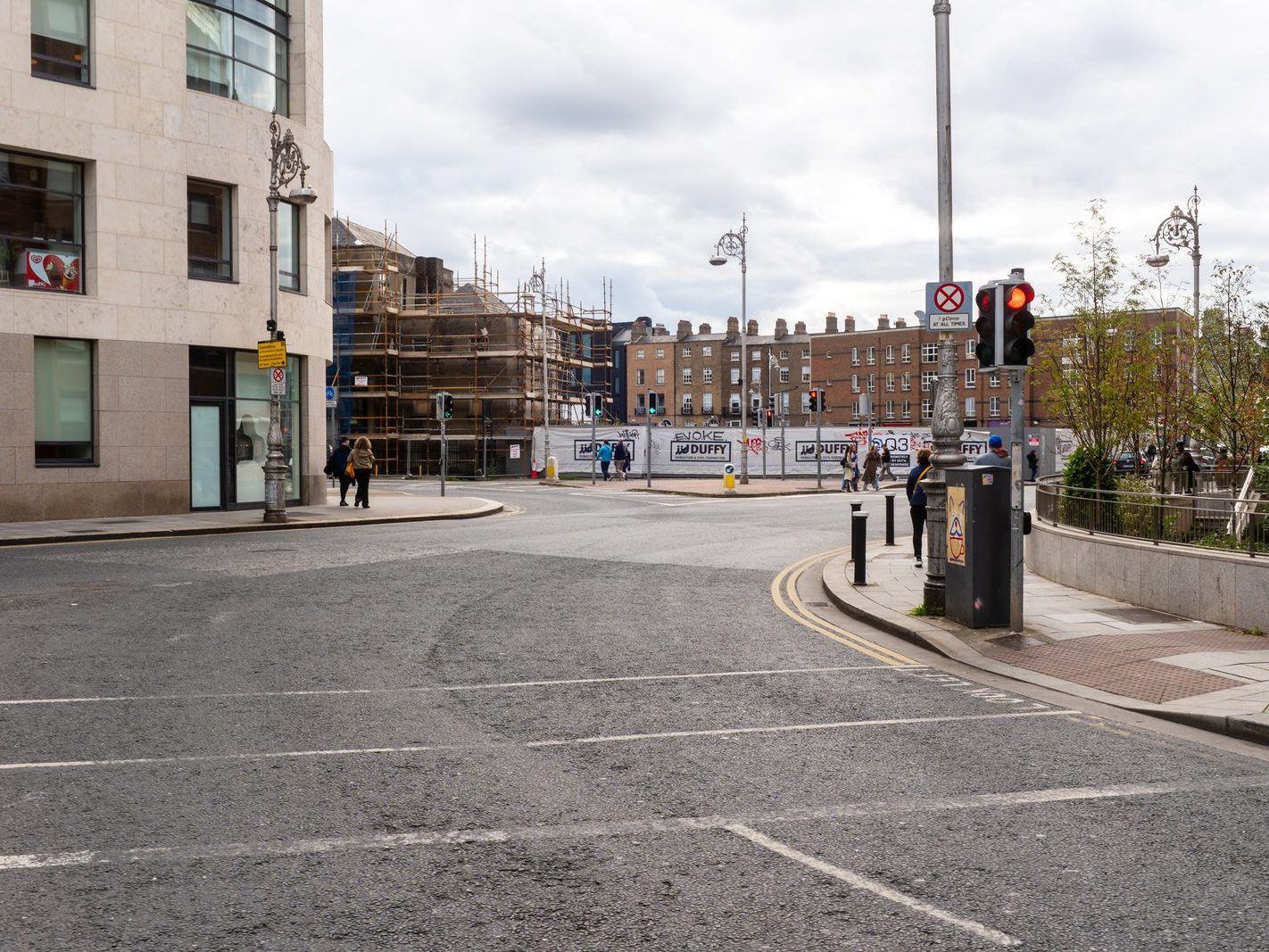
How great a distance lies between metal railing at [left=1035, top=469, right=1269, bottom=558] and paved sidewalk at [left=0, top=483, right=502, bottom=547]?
47.8ft

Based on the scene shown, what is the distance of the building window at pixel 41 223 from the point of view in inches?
890

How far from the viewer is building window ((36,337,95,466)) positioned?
901 inches

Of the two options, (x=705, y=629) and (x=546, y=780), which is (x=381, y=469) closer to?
(x=705, y=629)

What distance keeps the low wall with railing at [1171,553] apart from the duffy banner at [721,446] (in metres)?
33.7

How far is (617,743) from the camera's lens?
666 centimetres

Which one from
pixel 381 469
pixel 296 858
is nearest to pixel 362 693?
pixel 296 858

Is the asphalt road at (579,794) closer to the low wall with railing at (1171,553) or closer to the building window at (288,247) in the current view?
the low wall with railing at (1171,553)

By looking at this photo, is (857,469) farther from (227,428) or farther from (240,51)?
(240,51)

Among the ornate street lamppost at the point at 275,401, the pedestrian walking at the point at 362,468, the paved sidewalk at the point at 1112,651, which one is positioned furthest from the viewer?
the pedestrian walking at the point at 362,468

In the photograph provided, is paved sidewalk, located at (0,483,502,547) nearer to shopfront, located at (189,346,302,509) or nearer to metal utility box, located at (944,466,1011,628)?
shopfront, located at (189,346,302,509)

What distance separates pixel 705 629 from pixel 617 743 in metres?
4.39

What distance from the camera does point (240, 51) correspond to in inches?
1046

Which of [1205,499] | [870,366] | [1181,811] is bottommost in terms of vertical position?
[1181,811]

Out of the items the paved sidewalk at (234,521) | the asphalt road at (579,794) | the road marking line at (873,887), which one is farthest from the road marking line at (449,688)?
the paved sidewalk at (234,521)
